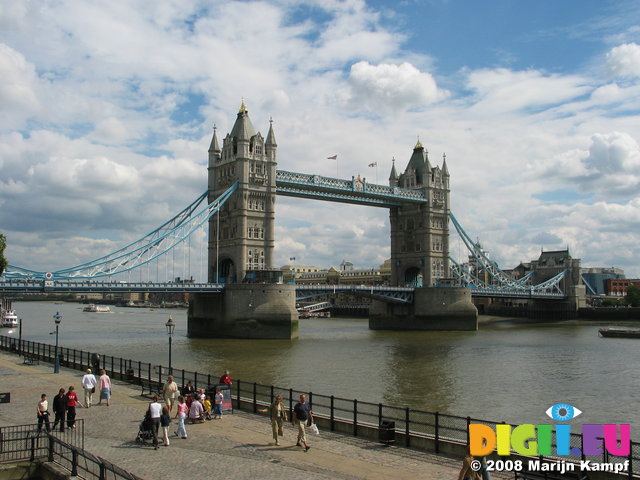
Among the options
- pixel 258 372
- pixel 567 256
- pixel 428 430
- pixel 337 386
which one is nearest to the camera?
pixel 428 430

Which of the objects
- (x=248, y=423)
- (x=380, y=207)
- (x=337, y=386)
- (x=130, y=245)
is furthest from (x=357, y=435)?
(x=380, y=207)

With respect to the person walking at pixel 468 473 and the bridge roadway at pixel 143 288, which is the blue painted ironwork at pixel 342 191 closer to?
the bridge roadway at pixel 143 288

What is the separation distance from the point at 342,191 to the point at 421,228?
2099 cm

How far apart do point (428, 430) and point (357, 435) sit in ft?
19.3

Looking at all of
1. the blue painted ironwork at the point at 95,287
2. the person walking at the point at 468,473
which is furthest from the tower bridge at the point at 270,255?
the person walking at the point at 468,473

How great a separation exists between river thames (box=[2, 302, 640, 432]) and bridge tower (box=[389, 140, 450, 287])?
30562 mm

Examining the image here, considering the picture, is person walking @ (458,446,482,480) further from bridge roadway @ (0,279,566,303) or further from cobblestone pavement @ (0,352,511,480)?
bridge roadway @ (0,279,566,303)

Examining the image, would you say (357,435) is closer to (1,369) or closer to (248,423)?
(248,423)

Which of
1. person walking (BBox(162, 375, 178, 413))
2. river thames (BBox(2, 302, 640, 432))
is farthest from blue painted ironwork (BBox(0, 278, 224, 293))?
person walking (BBox(162, 375, 178, 413))

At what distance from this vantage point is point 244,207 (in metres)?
78.8

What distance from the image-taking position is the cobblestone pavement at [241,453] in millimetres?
15266

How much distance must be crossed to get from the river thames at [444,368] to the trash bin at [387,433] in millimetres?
11840

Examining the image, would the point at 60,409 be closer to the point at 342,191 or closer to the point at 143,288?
the point at 143,288

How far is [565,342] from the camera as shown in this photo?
70875 mm
